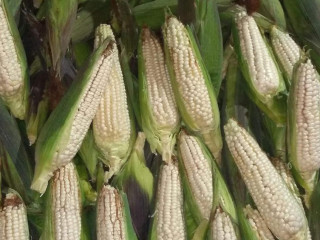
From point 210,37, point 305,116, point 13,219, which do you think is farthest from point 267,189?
point 13,219

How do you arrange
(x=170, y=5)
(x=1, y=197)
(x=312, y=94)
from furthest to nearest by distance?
1. (x=170, y=5)
2. (x=312, y=94)
3. (x=1, y=197)

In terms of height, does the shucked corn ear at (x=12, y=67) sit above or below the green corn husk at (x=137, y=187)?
above

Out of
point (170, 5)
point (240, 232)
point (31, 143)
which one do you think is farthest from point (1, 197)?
point (170, 5)

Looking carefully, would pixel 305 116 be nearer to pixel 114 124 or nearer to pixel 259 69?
pixel 259 69

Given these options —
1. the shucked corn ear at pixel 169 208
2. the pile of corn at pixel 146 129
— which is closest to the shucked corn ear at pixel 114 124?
the pile of corn at pixel 146 129

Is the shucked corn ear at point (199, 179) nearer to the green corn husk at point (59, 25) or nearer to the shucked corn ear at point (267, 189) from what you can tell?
the shucked corn ear at point (267, 189)

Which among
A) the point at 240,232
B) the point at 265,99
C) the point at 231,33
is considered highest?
the point at 231,33

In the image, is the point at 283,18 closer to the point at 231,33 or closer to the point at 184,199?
the point at 231,33
